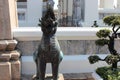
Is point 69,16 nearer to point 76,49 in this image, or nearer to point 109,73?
point 76,49

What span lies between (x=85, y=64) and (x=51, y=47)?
1058 mm

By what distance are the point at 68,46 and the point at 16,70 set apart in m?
0.69

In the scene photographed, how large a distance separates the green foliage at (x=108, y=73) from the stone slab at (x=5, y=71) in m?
1.00

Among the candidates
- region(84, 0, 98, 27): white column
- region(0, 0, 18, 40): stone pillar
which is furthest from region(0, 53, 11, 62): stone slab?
region(84, 0, 98, 27): white column

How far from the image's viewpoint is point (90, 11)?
8445 mm

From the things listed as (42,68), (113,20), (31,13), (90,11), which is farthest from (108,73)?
(31,13)

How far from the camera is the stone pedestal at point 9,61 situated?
3857mm

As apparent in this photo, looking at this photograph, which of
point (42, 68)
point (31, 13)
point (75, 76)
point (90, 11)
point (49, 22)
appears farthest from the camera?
point (31, 13)

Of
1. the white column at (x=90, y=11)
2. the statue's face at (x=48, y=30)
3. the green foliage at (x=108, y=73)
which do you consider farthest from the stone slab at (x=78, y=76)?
the white column at (x=90, y=11)

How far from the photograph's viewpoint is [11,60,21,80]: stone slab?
12.9ft

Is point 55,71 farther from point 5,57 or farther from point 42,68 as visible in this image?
point 5,57

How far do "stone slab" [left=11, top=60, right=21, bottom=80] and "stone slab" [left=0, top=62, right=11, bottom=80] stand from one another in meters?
0.05

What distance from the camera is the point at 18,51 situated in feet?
13.2

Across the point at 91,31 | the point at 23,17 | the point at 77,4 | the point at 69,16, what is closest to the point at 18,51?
the point at 91,31
